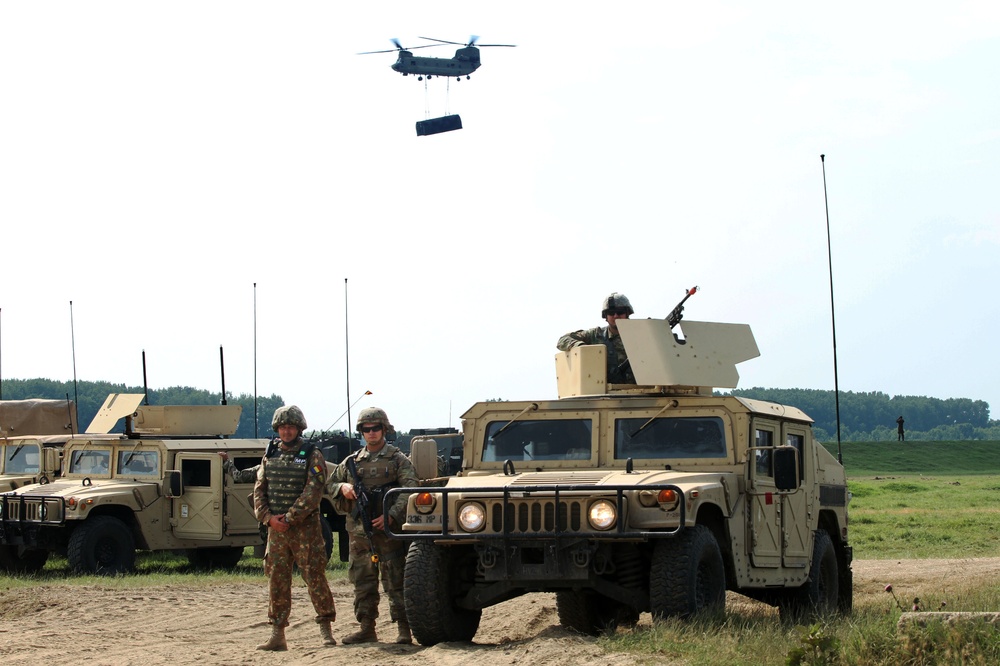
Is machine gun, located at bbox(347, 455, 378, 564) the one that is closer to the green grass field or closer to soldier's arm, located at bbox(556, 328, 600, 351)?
soldier's arm, located at bbox(556, 328, 600, 351)

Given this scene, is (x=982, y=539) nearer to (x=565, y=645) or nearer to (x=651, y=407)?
(x=651, y=407)

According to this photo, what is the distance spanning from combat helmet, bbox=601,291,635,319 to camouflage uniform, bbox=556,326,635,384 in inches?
6.0

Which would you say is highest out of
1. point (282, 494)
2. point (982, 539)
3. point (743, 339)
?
point (743, 339)

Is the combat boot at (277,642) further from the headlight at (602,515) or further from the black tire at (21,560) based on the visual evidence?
the black tire at (21,560)

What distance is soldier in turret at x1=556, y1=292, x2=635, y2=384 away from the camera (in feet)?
34.3

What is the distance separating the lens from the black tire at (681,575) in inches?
317

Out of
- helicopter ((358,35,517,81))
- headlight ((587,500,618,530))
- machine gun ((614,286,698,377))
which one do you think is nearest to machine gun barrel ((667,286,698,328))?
machine gun ((614,286,698,377))

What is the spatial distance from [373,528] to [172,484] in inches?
293

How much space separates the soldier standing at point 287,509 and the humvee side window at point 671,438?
1.95 metres

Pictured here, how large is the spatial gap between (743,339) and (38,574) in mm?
9071

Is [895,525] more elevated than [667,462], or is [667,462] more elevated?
[667,462]

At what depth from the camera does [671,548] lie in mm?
8180

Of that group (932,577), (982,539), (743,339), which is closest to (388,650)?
(743,339)

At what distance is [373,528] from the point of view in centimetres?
912
